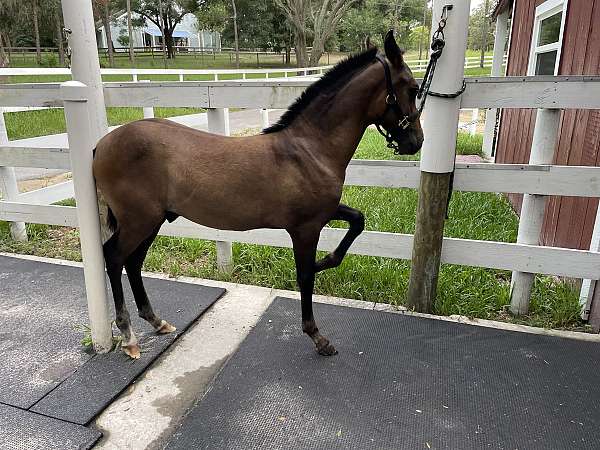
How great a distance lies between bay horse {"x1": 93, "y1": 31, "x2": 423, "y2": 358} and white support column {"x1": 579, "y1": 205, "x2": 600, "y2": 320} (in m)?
1.40

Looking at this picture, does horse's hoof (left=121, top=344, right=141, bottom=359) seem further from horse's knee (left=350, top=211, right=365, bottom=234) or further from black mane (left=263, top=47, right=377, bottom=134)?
black mane (left=263, top=47, right=377, bottom=134)

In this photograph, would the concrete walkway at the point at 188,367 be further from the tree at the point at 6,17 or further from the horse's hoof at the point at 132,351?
the tree at the point at 6,17

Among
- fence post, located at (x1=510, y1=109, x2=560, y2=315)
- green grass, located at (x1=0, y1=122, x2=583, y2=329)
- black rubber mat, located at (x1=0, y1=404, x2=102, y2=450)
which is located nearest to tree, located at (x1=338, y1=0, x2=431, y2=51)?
green grass, located at (x1=0, y1=122, x2=583, y2=329)

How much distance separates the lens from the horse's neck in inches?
92.0

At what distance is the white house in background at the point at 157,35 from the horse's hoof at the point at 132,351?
48816 millimetres

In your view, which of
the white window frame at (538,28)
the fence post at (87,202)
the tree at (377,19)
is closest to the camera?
A: the fence post at (87,202)

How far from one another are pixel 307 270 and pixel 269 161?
604 mm

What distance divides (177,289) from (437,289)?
182 centimetres

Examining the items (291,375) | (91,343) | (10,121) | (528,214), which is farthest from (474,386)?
(10,121)

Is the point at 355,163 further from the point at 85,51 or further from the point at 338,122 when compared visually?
the point at 85,51

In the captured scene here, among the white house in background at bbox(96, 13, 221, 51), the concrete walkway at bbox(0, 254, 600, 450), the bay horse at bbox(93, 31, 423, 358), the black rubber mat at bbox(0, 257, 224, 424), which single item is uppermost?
the white house in background at bbox(96, 13, 221, 51)

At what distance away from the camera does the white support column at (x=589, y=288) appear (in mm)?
2896

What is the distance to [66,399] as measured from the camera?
2250mm

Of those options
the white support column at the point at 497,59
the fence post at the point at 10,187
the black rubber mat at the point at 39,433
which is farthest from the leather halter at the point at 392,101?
the white support column at the point at 497,59
